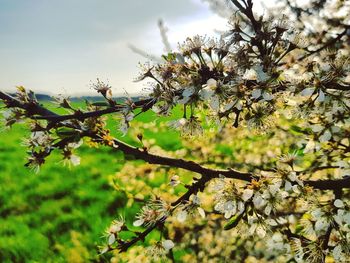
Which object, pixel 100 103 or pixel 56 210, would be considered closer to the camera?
pixel 100 103

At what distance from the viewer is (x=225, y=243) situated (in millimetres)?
5395

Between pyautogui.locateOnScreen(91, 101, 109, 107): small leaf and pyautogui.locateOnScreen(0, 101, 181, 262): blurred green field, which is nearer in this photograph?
pyautogui.locateOnScreen(91, 101, 109, 107): small leaf

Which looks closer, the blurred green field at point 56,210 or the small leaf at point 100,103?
the small leaf at point 100,103

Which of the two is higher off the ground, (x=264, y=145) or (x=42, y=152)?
(x=42, y=152)

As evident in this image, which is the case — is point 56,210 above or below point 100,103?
below

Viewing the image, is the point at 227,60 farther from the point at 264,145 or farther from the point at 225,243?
the point at 264,145

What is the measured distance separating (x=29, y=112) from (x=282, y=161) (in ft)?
4.29

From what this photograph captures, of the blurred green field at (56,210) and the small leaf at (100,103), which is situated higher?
the small leaf at (100,103)

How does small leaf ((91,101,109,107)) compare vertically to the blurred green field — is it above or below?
above

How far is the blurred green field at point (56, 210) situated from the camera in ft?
18.2

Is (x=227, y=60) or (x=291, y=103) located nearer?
(x=227, y=60)

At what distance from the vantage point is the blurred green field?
5555 millimetres

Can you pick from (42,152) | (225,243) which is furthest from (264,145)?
(42,152)

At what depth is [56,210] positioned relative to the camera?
6.83 meters
